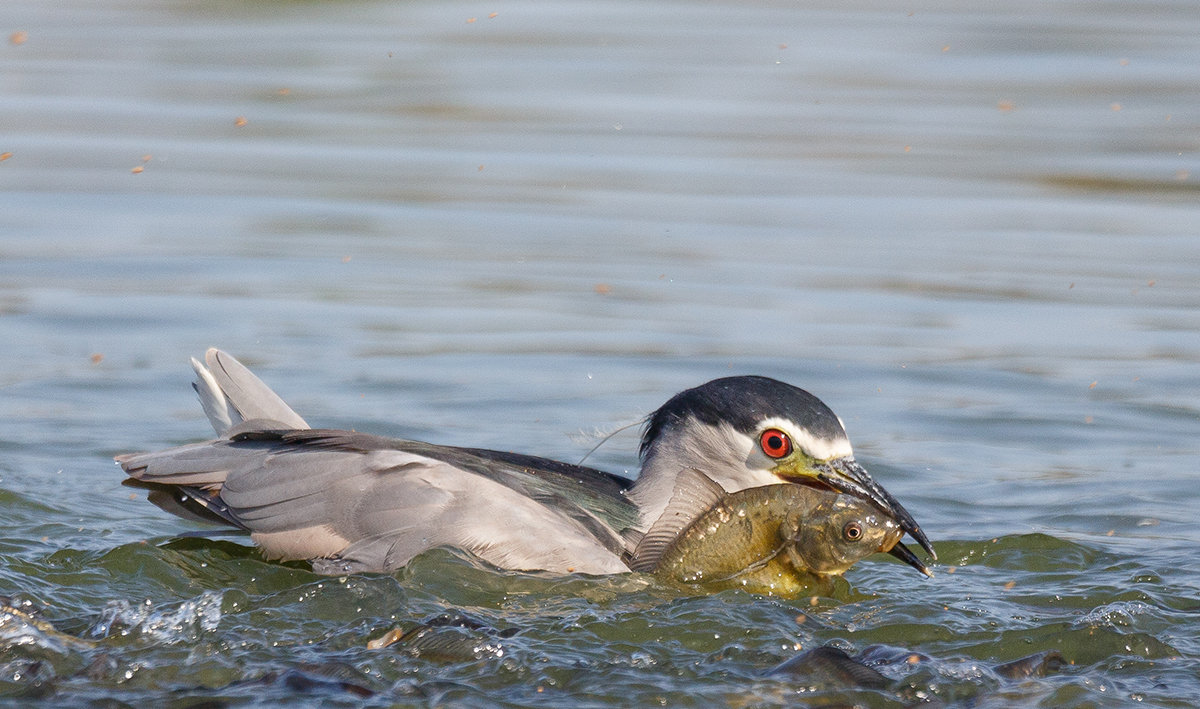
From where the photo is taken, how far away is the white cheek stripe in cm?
704

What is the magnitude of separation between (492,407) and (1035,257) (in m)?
4.54

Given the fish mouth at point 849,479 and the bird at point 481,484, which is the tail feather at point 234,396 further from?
the fish mouth at point 849,479

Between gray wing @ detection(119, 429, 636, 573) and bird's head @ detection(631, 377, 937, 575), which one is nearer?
gray wing @ detection(119, 429, 636, 573)

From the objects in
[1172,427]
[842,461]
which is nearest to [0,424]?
[842,461]

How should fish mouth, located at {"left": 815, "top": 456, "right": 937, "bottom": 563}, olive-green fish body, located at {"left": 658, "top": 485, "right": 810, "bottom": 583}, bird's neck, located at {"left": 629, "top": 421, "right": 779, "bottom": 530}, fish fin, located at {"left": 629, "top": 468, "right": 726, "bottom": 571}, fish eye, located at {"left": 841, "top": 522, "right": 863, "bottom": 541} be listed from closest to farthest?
fish eye, located at {"left": 841, "top": 522, "right": 863, "bottom": 541} → olive-green fish body, located at {"left": 658, "top": 485, "right": 810, "bottom": 583} → fish fin, located at {"left": 629, "top": 468, "right": 726, "bottom": 571} → fish mouth, located at {"left": 815, "top": 456, "right": 937, "bottom": 563} → bird's neck, located at {"left": 629, "top": 421, "right": 779, "bottom": 530}

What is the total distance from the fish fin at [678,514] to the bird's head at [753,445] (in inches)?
8.5

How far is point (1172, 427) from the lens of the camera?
9641mm

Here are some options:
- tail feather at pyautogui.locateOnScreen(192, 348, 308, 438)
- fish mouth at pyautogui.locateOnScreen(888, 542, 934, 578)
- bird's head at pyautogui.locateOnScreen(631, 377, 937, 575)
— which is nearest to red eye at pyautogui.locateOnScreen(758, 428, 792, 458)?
bird's head at pyautogui.locateOnScreen(631, 377, 937, 575)

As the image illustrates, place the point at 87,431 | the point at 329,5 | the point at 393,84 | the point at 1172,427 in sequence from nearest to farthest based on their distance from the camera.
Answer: the point at 87,431
the point at 1172,427
the point at 393,84
the point at 329,5

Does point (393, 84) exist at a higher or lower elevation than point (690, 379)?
higher

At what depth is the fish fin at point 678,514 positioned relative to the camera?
682 centimetres

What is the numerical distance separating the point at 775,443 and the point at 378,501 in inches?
64.5

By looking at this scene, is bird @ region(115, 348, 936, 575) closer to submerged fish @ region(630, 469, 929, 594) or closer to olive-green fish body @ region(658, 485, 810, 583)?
submerged fish @ region(630, 469, 929, 594)

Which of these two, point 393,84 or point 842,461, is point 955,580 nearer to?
point 842,461
